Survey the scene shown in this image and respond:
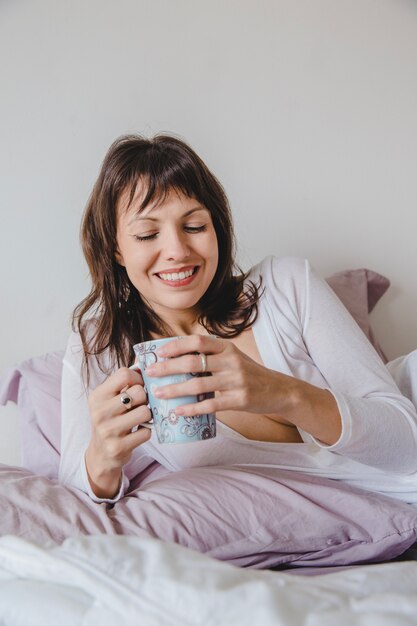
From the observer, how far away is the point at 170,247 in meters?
1.20

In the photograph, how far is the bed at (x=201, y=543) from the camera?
596 millimetres

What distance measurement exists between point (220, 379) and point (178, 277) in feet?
1.26

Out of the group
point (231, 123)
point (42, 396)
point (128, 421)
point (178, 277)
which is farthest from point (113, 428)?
point (231, 123)

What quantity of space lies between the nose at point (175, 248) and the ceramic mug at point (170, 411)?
13.3 inches

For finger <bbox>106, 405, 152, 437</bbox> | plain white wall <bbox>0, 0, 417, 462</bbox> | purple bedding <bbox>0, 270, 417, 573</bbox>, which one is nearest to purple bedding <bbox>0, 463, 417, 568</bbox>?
purple bedding <bbox>0, 270, 417, 573</bbox>

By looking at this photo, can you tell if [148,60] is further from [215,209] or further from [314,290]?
[314,290]

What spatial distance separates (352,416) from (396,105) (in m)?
1.15

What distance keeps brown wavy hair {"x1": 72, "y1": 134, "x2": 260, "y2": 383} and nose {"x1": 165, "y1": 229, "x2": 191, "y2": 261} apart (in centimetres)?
7

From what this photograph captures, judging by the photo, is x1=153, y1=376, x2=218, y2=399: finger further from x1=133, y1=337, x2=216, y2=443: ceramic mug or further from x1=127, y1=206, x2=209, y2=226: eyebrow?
x1=127, y1=206, x2=209, y2=226: eyebrow

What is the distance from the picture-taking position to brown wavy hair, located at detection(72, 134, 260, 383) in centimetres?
127

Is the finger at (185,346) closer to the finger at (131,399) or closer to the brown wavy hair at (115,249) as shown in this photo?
the finger at (131,399)

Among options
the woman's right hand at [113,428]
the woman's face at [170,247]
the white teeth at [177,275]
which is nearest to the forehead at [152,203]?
the woman's face at [170,247]

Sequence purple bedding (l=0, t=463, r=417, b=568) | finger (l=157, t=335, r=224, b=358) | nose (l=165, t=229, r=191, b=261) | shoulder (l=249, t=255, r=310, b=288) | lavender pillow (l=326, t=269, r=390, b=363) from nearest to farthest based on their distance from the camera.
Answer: finger (l=157, t=335, r=224, b=358) < purple bedding (l=0, t=463, r=417, b=568) < nose (l=165, t=229, r=191, b=261) < shoulder (l=249, t=255, r=310, b=288) < lavender pillow (l=326, t=269, r=390, b=363)

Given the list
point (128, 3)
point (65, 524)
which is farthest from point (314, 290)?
point (128, 3)
